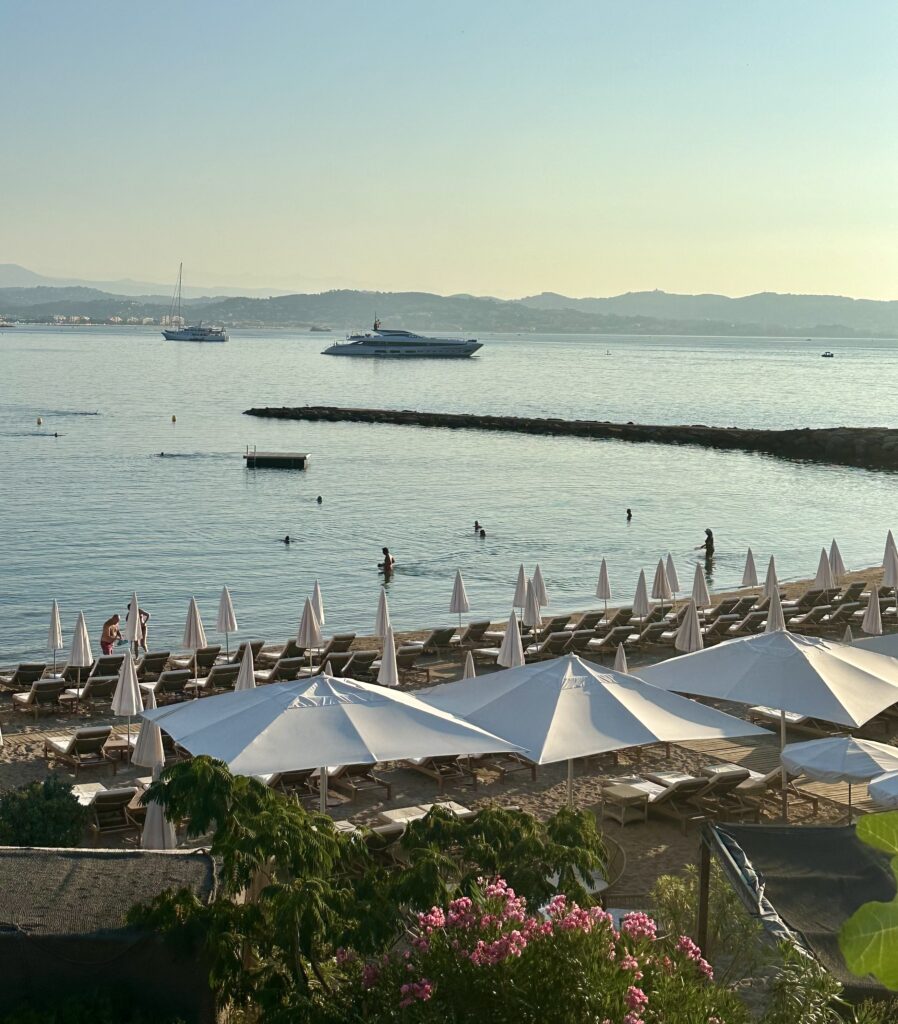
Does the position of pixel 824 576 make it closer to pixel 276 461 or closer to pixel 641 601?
pixel 641 601

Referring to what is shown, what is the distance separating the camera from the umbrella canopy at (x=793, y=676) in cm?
1127

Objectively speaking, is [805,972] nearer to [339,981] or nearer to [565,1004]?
[565,1004]

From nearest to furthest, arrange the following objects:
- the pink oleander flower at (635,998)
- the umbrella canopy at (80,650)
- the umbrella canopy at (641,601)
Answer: the pink oleander flower at (635,998) < the umbrella canopy at (80,650) < the umbrella canopy at (641,601)

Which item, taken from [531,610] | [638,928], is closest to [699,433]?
[531,610]

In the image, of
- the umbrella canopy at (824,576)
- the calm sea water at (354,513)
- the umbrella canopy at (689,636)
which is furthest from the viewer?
the calm sea water at (354,513)

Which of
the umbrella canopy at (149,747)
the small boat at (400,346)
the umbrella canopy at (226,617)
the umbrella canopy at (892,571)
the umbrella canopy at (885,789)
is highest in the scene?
the small boat at (400,346)

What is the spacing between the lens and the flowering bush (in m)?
5.10

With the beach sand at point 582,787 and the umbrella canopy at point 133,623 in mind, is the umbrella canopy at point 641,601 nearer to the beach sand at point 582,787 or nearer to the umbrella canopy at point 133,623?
the beach sand at point 582,787

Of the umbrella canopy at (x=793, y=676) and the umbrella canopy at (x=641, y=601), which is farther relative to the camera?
the umbrella canopy at (x=641, y=601)

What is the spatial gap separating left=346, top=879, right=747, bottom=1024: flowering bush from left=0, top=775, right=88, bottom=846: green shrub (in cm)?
484

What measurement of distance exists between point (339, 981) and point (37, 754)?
29.1ft

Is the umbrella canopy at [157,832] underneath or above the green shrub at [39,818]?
underneath

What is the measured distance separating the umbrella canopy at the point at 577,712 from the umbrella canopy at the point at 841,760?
0.49 meters

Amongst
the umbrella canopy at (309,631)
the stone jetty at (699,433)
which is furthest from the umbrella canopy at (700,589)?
the stone jetty at (699,433)
